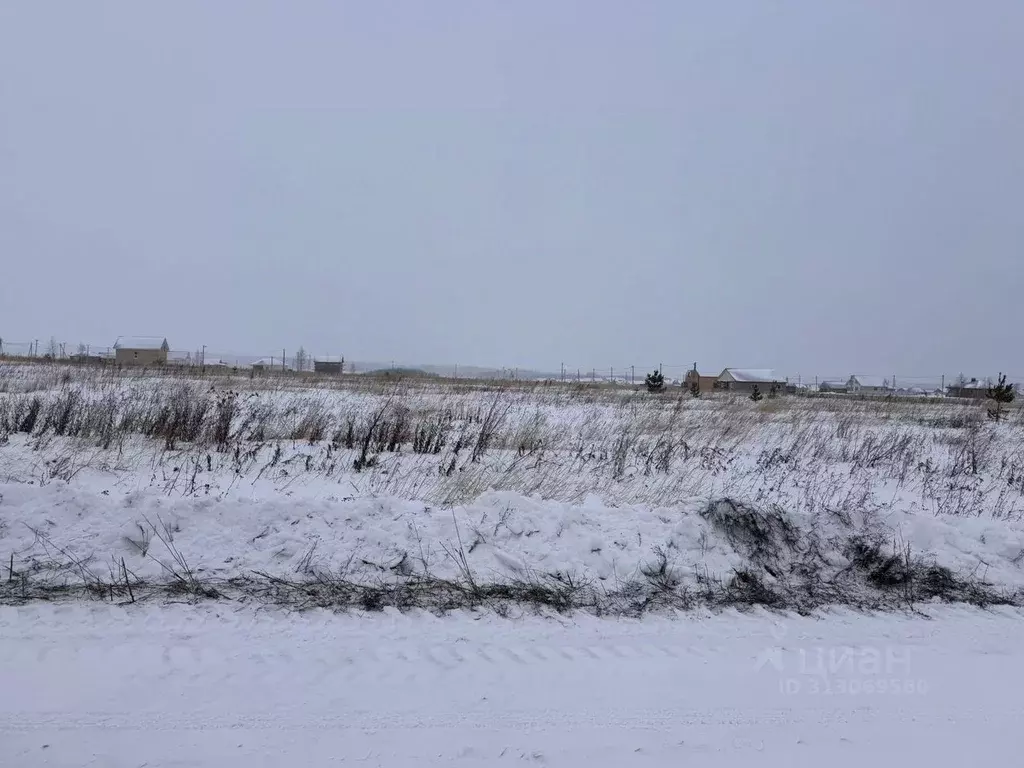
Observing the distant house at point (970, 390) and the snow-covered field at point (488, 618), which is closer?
the snow-covered field at point (488, 618)

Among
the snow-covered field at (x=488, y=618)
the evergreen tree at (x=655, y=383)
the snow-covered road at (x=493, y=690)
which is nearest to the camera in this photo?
the snow-covered road at (x=493, y=690)

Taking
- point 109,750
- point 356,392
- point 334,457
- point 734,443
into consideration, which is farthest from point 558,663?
point 356,392

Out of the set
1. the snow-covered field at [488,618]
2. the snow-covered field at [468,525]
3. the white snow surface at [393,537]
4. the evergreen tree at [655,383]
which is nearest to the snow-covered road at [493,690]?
the snow-covered field at [488,618]

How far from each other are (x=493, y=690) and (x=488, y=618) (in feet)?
2.68

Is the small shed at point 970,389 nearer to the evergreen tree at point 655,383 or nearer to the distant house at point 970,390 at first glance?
the distant house at point 970,390

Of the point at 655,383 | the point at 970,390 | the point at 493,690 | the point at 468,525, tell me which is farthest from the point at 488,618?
the point at 970,390

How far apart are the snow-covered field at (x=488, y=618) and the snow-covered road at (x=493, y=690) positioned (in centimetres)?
2

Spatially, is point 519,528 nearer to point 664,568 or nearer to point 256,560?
point 664,568

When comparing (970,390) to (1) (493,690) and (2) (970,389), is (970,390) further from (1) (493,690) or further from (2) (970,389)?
(1) (493,690)

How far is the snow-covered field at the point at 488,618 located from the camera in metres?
2.78

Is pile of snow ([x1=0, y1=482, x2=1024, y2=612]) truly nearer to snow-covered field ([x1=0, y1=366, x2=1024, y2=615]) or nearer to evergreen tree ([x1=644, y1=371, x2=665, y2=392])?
snow-covered field ([x1=0, y1=366, x2=1024, y2=615])

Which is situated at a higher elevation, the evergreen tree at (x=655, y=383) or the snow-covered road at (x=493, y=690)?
the evergreen tree at (x=655, y=383)

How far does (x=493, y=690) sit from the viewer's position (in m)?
3.10

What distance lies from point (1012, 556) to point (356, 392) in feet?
56.6
